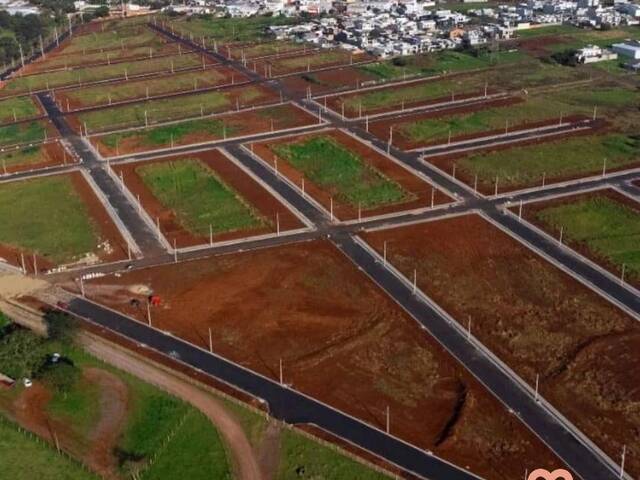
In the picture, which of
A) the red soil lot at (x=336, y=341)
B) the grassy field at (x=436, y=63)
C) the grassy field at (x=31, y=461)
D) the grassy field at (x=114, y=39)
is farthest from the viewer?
the grassy field at (x=114, y=39)

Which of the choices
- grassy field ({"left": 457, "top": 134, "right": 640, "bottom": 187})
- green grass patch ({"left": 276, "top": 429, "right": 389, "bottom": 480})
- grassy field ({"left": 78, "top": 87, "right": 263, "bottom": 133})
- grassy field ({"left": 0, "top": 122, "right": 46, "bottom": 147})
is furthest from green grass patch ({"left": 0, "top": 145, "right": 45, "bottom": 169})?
green grass patch ({"left": 276, "top": 429, "right": 389, "bottom": 480})

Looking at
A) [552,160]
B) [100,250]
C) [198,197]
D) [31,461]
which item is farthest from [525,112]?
[31,461]

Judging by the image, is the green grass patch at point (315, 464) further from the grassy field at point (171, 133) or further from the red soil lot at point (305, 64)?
the red soil lot at point (305, 64)

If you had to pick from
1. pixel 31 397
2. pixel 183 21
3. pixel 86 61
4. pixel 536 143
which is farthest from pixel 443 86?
pixel 183 21

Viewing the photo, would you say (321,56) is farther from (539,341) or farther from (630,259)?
(539,341)

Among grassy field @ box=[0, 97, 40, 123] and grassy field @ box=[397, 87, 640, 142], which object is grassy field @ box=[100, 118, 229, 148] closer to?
grassy field @ box=[0, 97, 40, 123]

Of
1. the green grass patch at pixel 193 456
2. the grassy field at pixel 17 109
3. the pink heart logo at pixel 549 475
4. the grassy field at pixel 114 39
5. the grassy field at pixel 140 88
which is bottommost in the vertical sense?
the grassy field at pixel 114 39

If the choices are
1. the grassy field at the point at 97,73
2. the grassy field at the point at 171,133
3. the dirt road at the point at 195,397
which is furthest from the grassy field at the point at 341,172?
the grassy field at the point at 97,73
